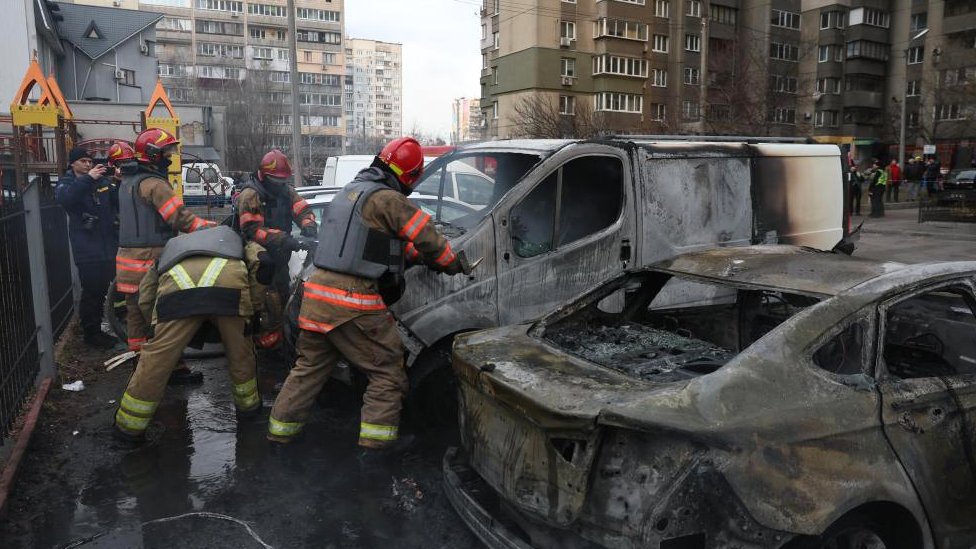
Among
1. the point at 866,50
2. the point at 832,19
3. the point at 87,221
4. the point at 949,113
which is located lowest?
the point at 87,221

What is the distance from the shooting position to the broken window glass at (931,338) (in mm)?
3840

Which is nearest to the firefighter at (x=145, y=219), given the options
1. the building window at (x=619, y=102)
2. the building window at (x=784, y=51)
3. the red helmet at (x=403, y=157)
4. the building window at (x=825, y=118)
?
the red helmet at (x=403, y=157)

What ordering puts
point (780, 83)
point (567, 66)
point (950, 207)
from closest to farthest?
point (950, 207), point (780, 83), point (567, 66)

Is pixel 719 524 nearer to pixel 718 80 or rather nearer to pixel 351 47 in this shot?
pixel 718 80

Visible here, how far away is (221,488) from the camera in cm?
406

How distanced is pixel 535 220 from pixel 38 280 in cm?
390

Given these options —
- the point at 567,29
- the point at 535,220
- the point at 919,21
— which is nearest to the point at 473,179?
the point at 535,220

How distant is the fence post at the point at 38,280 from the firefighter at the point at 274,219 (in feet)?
4.88

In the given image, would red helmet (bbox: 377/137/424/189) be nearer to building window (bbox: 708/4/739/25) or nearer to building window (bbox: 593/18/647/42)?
building window (bbox: 593/18/647/42)

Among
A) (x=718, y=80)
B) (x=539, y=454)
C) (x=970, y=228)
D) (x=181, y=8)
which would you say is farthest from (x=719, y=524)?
(x=181, y=8)

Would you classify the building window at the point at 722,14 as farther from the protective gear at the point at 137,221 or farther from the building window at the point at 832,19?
the protective gear at the point at 137,221

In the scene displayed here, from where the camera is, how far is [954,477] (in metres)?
2.86

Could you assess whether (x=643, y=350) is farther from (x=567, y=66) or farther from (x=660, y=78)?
(x=660, y=78)

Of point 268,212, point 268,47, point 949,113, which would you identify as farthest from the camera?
point 268,47
